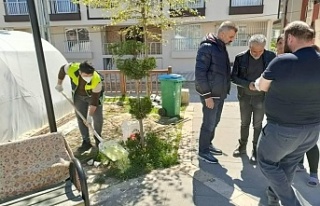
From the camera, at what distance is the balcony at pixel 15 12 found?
15.7 meters

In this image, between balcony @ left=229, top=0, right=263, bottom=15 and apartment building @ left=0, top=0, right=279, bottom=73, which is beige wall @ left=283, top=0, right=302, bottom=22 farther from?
balcony @ left=229, top=0, right=263, bottom=15

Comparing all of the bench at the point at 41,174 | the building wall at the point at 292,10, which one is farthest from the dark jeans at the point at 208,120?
the building wall at the point at 292,10

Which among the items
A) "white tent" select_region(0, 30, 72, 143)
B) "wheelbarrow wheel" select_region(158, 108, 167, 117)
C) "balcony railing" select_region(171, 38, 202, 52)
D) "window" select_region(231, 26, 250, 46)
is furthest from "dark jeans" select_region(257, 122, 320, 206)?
"window" select_region(231, 26, 250, 46)

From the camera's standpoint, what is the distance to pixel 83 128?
4.18 meters

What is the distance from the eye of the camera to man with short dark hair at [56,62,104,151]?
3.65 m

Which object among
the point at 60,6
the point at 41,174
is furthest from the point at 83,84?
the point at 60,6

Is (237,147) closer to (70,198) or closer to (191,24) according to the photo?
(70,198)

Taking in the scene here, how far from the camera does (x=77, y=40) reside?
16125 mm

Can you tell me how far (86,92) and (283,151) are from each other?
2.81m

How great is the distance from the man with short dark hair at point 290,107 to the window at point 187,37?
13.1 meters

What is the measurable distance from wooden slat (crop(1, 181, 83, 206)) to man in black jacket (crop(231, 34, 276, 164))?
2318 mm

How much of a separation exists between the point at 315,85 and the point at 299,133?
1.36 feet

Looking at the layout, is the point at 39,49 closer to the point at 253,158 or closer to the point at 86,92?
the point at 86,92

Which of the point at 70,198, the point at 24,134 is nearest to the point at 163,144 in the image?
the point at 70,198
